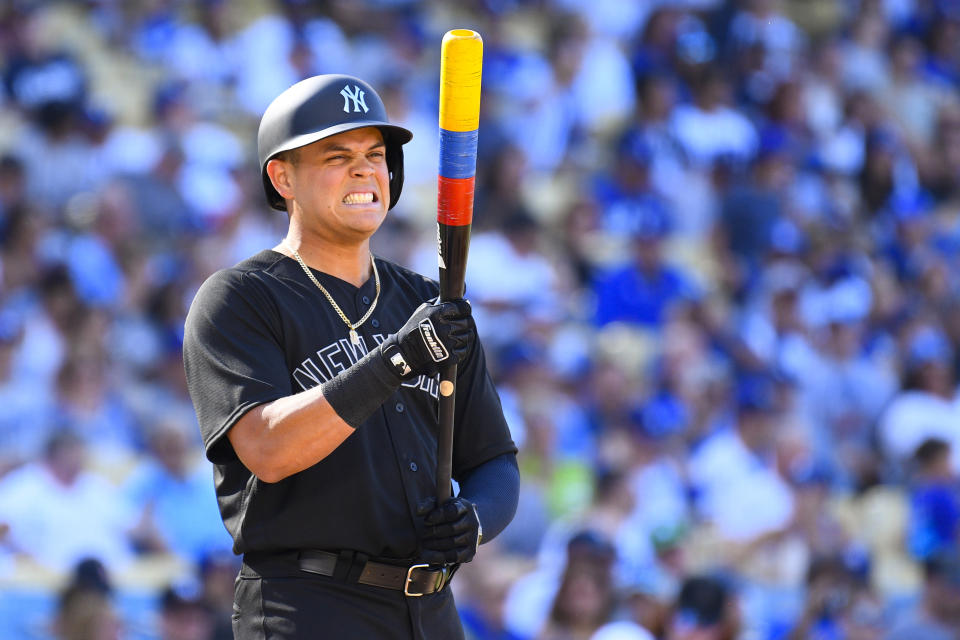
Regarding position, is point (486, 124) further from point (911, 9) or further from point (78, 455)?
point (911, 9)

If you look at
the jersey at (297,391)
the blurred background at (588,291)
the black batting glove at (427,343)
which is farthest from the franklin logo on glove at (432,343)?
the blurred background at (588,291)

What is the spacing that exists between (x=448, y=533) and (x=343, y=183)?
0.79 metres

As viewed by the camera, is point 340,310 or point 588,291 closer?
point 340,310

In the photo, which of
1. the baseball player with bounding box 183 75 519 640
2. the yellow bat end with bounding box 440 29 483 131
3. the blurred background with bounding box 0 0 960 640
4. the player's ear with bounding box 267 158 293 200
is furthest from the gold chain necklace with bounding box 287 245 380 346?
the blurred background with bounding box 0 0 960 640

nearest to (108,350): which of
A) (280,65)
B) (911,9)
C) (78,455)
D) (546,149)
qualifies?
(78,455)

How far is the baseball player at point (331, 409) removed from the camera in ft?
8.89

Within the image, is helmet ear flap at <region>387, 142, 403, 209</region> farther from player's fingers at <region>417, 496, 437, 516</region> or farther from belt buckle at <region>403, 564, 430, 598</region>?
belt buckle at <region>403, 564, 430, 598</region>

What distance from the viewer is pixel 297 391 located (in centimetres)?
292

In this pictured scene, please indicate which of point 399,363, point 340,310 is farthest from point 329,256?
point 399,363

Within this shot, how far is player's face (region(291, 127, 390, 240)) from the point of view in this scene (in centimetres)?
301

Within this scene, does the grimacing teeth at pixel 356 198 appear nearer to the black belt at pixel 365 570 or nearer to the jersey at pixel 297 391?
the jersey at pixel 297 391

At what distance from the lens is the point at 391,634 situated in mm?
2875

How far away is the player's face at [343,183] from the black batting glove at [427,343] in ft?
1.28

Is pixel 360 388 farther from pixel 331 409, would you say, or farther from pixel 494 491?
pixel 494 491
